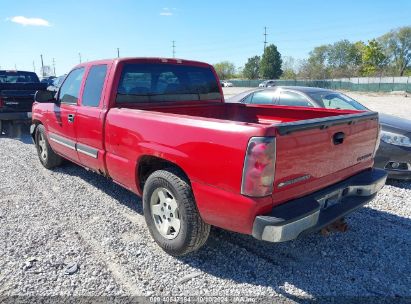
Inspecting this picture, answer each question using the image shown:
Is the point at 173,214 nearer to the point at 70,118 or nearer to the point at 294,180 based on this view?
the point at 294,180

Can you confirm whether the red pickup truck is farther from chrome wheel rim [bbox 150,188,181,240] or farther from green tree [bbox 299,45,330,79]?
green tree [bbox 299,45,330,79]

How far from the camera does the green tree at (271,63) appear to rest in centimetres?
A: 9788

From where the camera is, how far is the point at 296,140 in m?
2.60

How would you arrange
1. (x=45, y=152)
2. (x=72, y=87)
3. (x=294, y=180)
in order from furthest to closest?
1. (x=45, y=152)
2. (x=72, y=87)
3. (x=294, y=180)

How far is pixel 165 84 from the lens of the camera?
4520 mm

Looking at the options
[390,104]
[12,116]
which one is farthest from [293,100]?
[390,104]

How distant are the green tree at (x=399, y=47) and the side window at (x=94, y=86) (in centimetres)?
9393

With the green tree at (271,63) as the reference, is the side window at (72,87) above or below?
below

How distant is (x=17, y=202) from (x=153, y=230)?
2.42 meters

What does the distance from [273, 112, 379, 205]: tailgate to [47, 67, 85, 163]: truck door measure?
3150 millimetres

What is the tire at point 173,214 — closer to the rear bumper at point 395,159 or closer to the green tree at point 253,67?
the rear bumper at point 395,159

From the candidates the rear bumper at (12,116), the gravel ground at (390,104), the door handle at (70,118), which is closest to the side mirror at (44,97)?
the door handle at (70,118)

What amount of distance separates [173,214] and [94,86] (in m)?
2.14

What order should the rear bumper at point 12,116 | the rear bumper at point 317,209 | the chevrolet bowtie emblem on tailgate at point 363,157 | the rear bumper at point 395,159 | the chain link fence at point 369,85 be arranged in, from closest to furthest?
the rear bumper at point 317,209 → the chevrolet bowtie emblem on tailgate at point 363,157 → the rear bumper at point 395,159 → the rear bumper at point 12,116 → the chain link fence at point 369,85
